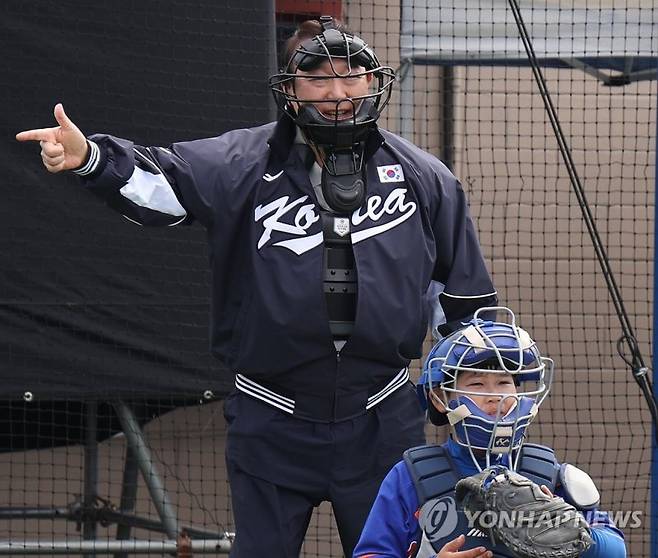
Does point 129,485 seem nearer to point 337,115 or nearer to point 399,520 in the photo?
point 337,115

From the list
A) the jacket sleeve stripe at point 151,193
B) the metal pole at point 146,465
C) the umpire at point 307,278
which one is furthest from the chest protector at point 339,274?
the metal pole at point 146,465

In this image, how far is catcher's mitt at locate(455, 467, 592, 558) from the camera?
7.45 ft

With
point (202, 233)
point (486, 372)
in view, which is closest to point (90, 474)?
point (202, 233)

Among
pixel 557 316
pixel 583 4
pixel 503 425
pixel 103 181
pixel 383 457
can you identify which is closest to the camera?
pixel 503 425

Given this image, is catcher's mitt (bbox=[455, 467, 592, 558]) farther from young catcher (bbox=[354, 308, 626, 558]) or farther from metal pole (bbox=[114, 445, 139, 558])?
metal pole (bbox=[114, 445, 139, 558])

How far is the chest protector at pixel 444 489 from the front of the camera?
98.5 inches

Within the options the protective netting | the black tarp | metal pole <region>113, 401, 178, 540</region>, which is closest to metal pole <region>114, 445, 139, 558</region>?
the protective netting

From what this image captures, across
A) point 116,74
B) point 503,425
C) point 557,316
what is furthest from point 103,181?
point 557,316

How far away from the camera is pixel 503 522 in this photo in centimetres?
232

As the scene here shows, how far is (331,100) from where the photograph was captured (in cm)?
307

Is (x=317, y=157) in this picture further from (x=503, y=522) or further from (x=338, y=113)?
(x=503, y=522)

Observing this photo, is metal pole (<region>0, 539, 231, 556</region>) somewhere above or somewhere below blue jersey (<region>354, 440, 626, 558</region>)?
below

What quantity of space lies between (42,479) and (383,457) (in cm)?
247

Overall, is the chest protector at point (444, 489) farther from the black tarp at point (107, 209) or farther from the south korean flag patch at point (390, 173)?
the black tarp at point (107, 209)
